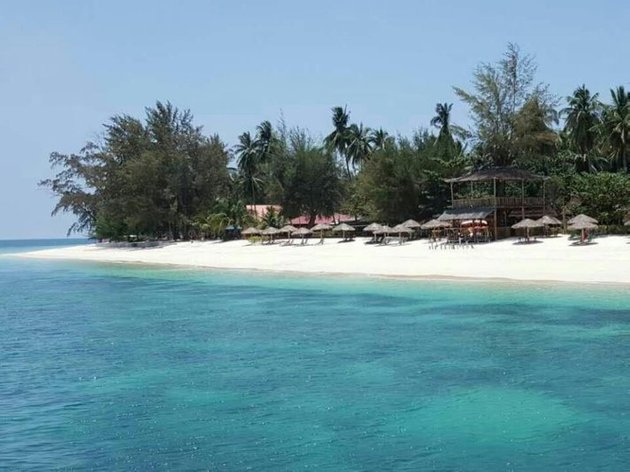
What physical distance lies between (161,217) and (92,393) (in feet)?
190

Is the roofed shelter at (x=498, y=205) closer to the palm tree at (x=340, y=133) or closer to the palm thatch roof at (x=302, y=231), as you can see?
the palm thatch roof at (x=302, y=231)

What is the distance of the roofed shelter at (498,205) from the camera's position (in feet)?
152

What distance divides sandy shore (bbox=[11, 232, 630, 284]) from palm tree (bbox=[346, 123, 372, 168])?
90.0ft

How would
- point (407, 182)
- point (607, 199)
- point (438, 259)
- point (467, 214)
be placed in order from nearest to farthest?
point (438, 259) < point (607, 199) < point (467, 214) < point (407, 182)

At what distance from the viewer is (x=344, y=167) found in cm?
7094

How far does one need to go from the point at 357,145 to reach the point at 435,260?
46.1 metres

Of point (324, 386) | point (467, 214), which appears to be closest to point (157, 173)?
point (467, 214)

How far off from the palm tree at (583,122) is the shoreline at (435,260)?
25.2 meters

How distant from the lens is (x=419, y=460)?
8.38 metres

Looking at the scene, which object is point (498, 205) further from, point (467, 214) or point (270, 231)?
point (270, 231)

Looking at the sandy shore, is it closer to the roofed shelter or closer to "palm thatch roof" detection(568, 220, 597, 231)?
"palm thatch roof" detection(568, 220, 597, 231)

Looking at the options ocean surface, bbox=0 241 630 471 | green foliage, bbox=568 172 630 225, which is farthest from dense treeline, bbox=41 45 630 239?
ocean surface, bbox=0 241 630 471

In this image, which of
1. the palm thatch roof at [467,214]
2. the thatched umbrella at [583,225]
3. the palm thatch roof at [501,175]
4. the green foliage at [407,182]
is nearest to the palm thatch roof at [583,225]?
the thatched umbrella at [583,225]

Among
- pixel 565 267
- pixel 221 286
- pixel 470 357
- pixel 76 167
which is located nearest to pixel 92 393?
pixel 470 357
